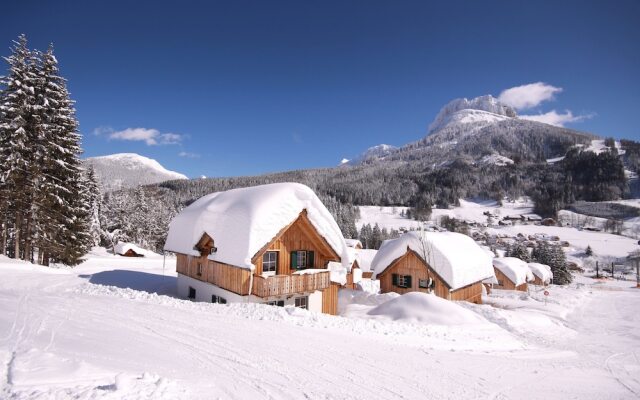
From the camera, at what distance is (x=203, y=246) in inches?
779

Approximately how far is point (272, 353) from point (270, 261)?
31.2ft

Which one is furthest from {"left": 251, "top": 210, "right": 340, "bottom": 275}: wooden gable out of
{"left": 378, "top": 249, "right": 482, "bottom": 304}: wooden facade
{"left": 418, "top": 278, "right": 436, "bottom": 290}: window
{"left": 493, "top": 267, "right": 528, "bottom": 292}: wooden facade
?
{"left": 493, "top": 267, "right": 528, "bottom": 292}: wooden facade

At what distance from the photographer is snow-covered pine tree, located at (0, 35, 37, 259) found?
22828mm

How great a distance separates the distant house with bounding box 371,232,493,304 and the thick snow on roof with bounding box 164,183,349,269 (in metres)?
9.08

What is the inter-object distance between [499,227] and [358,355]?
147304mm

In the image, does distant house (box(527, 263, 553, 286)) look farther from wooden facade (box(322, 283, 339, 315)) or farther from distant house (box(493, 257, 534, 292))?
wooden facade (box(322, 283, 339, 315))

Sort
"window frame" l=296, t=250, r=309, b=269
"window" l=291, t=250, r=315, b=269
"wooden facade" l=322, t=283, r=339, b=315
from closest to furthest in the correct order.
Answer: "window" l=291, t=250, r=315, b=269 < "window frame" l=296, t=250, r=309, b=269 < "wooden facade" l=322, t=283, r=339, b=315

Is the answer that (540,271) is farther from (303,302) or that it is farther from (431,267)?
(303,302)

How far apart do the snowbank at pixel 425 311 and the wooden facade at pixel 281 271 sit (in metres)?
3.48

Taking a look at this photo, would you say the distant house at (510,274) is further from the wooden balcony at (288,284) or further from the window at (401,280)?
the wooden balcony at (288,284)

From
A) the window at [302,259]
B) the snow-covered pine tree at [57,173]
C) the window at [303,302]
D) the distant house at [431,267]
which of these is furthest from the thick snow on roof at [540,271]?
the snow-covered pine tree at [57,173]

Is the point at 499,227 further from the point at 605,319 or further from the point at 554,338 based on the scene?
the point at 554,338

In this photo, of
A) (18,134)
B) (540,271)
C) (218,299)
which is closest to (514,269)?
(540,271)

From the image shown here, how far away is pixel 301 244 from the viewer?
19500 millimetres
